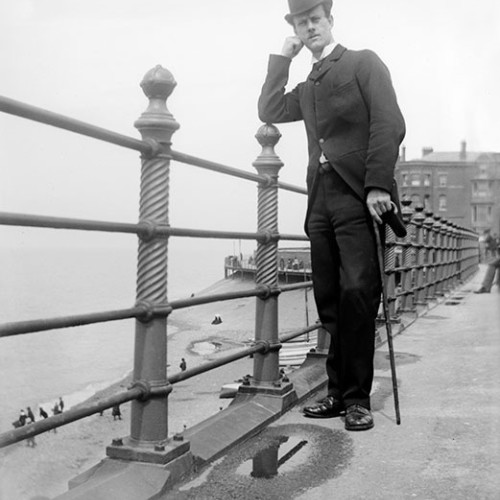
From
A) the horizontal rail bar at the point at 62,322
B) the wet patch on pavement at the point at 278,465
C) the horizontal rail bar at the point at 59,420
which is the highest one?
the horizontal rail bar at the point at 62,322

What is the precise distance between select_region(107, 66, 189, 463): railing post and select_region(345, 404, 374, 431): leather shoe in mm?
945

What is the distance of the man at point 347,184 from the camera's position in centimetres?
306

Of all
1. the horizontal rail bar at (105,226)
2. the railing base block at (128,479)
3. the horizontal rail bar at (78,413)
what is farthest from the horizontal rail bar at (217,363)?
the horizontal rail bar at (105,226)

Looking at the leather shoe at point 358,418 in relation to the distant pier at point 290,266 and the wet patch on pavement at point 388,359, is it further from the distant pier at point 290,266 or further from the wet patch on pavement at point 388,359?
the distant pier at point 290,266

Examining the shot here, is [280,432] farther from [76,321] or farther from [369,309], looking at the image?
[76,321]

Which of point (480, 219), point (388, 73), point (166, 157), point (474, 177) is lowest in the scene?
point (166, 157)

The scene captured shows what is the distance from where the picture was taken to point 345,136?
3.20 metres

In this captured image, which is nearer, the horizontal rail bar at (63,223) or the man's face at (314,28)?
the horizontal rail bar at (63,223)

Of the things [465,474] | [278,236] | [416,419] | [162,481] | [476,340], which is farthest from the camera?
[476,340]

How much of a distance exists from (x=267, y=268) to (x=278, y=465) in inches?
50.7

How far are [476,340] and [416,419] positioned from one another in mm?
3071

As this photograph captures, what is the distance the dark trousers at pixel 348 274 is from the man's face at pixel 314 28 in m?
0.62

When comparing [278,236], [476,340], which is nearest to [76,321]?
[278,236]

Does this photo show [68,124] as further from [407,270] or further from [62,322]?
[407,270]
